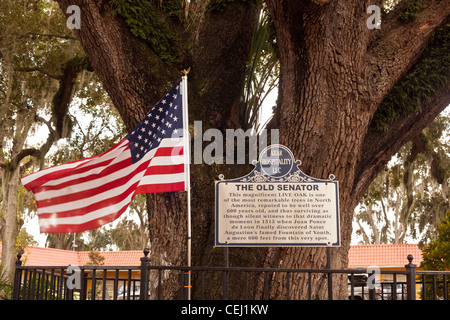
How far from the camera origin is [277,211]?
15.3ft

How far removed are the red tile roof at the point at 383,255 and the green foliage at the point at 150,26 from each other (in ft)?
53.9

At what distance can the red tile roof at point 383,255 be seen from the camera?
20.3 metres

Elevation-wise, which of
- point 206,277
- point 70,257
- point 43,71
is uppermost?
point 43,71

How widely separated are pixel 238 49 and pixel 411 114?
249 centimetres

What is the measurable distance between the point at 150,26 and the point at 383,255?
17.4 m

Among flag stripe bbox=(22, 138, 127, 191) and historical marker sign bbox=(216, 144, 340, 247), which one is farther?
flag stripe bbox=(22, 138, 127, 191)

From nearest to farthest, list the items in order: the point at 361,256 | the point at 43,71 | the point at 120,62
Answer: the point at 120,62, the point at 43,71, the point at 361,256

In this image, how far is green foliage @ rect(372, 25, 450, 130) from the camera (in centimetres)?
611

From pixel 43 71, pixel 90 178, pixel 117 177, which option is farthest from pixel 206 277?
pixel 43 71

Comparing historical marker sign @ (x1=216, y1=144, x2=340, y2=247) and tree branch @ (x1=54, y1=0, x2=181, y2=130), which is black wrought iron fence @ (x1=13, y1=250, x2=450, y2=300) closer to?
historical marker sign @ (x1=216, y1=144, x2=340, y2=247)

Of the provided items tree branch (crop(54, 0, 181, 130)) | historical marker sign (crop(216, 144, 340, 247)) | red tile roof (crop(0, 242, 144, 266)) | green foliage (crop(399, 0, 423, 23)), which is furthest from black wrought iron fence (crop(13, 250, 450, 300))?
red tile roof (crop(0, 242, 144, 266))

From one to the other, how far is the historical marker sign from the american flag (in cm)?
55

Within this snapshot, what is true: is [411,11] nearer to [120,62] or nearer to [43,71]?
[120,62]
